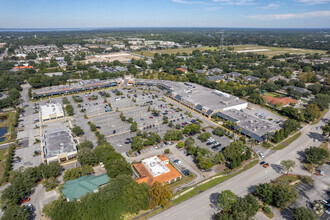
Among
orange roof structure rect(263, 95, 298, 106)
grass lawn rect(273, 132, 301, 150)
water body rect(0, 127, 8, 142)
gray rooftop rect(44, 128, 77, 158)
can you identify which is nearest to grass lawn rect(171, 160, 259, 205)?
grass lawn rect(273, 132, 301, 150)

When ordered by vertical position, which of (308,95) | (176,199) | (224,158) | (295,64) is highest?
(295,64)

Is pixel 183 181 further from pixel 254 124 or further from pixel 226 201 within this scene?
pixel 254 124

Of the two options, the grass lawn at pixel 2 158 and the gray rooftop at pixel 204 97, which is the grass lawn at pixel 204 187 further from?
the grass lawn at pixel 2 158

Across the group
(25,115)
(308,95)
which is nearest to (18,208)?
(25,115)

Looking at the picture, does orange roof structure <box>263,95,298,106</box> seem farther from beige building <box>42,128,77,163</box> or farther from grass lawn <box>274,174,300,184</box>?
beige building <box>42,128,77,163</box>

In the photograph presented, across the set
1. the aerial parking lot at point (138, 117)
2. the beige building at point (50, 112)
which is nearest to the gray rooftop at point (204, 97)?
the aerial parking lot at point (138, 117)

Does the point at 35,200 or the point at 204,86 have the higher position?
the point at 204,86

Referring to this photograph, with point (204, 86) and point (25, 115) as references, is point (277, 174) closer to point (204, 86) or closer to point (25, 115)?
point (204, 86)
